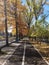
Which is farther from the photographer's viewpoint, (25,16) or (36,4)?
(25,16)

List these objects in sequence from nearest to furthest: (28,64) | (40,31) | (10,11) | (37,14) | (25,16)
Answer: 1. (28,64)
2. (40,31)
3. (10,11)
4. (37,14)
5. (25,16)

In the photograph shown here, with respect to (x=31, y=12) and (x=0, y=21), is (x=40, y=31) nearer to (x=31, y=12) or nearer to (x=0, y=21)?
(x=0, y=21)

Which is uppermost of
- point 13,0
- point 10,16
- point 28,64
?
point 13,0

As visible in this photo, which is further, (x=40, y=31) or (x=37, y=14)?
(x=37, y=14)

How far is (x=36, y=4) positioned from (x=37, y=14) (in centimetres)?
310

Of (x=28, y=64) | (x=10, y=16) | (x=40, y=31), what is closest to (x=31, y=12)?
(x=10, y=16)

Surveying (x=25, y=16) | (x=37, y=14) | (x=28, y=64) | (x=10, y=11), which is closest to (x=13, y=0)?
(x=10, y=11)

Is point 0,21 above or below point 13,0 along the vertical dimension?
below

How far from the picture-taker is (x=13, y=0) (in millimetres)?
61344

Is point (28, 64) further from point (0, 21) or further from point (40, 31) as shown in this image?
point (0, 21)

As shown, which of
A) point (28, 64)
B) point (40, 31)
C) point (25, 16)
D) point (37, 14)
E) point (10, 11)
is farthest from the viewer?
point (25, 16)

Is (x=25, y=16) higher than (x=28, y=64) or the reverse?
higher

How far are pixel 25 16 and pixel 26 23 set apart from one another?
7.63 ft

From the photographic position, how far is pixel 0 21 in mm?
61719
